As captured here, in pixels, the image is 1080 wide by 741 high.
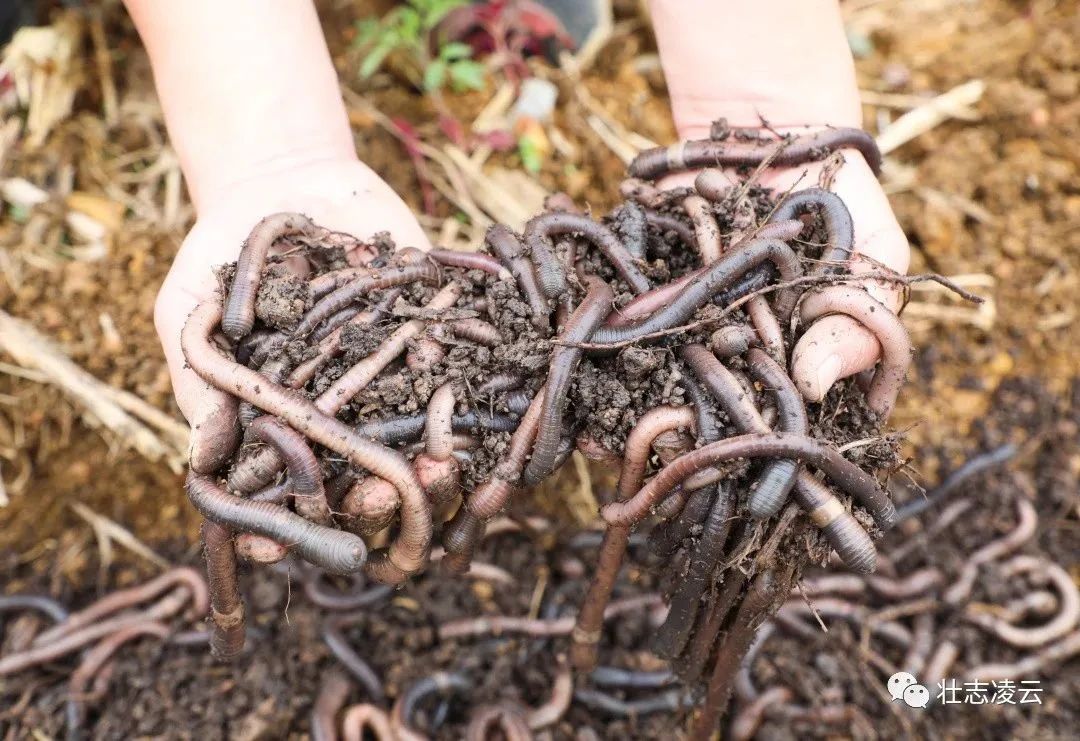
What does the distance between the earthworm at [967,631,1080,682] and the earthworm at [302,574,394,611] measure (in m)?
3.87

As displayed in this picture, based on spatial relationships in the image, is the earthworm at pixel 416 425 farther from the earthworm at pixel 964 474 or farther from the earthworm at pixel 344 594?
the earthworm at pixel 964 474

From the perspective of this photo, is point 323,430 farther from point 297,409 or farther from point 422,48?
point 422,48

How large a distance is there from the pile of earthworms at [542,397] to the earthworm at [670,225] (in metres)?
0.03

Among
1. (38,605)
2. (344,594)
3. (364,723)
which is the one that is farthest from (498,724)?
(38,605)

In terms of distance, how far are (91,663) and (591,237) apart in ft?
13.9

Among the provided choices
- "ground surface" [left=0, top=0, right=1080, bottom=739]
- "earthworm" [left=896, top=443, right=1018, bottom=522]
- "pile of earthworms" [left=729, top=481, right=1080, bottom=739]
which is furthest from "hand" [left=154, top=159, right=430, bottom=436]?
"earthworm" [left=896, top=443, right=1018, bottom=522]

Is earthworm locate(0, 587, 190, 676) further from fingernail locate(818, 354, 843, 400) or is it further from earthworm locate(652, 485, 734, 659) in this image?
fingernail locate(818, 354, 843, 400)

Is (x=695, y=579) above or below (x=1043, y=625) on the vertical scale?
above

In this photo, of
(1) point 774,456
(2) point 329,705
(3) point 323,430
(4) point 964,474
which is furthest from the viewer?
(4) point 964,474

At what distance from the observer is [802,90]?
15.4 feet

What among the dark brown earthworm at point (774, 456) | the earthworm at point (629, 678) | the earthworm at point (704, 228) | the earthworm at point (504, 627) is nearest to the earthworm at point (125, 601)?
the earthworm at point (504, 627)

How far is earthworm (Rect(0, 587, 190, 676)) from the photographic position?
5.46 meters

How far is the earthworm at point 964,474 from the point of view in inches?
239

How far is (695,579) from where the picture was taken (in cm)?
A: 353
